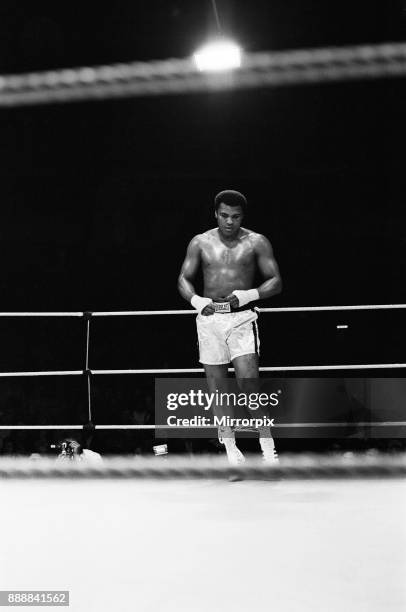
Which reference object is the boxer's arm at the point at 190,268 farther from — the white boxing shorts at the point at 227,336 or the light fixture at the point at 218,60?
the light fixture at the point at 218,60

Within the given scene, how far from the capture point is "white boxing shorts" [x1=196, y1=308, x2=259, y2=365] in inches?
93.4

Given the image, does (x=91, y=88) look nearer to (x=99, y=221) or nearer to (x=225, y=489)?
(x=225, y=489)

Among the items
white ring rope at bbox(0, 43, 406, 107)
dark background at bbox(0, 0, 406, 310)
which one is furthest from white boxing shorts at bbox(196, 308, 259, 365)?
dark background at bbox(0, 0, 406, 310)

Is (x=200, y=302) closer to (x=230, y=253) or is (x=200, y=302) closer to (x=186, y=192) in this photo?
(x=230, y=253)

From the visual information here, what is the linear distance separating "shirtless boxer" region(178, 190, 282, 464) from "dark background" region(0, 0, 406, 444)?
19.2 feet

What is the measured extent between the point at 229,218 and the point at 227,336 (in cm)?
41

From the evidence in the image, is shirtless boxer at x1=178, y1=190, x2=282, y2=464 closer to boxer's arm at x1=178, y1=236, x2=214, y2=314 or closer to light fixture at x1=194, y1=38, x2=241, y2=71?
boxer's arm at x1=178, y1=236, x2=214, y2=314

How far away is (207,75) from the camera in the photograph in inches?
32.8

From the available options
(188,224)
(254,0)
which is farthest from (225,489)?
(188,224)

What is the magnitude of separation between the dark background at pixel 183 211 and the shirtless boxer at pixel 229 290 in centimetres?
586

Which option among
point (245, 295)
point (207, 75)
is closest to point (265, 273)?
point (245, 295)

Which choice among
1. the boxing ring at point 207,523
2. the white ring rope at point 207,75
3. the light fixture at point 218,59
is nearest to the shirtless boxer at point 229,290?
the boxing ring at point 207,523

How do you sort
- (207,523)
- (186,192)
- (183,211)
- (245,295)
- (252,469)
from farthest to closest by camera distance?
1. (186,192)
2. (183,211)
3. (245,295)
4. (207,523)
5. (252,469)

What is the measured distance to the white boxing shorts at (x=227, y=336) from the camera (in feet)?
7.79
